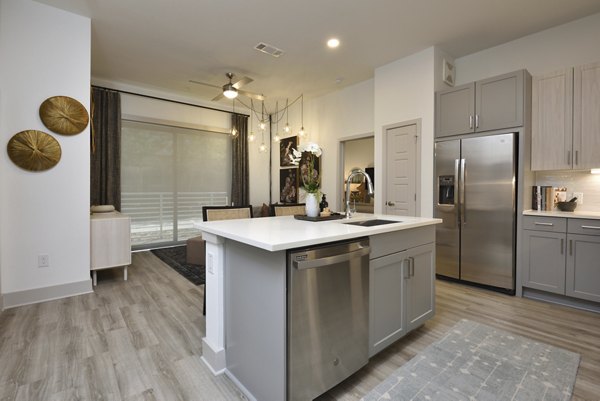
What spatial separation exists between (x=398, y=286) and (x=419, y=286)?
1.05 feet

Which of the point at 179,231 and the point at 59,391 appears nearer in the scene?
the point at 59,391

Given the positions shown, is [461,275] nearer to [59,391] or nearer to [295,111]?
[59,391]

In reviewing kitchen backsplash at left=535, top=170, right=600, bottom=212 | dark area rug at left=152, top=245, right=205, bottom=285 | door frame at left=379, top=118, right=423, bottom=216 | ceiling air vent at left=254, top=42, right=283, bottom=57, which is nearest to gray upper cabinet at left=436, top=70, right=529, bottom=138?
door frame at left=379, top=118, right=423, bottom=216

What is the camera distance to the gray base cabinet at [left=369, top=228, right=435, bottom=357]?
187 centimetres

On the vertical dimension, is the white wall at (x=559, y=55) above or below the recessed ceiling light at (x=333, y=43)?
below

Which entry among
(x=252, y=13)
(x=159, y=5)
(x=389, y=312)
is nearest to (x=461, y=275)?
(x=389, y=312)

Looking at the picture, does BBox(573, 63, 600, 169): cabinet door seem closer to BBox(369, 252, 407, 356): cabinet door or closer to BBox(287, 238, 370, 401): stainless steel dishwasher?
BBox(369, 252, 407, 356): cabinet door

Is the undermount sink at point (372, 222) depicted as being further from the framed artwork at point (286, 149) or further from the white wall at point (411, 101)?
the framed artwork at point (286, 149)

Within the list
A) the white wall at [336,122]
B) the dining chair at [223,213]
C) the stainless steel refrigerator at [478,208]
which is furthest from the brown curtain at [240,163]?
the stainless steel refrigerator at [478,208]

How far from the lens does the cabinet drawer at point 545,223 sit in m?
2.94

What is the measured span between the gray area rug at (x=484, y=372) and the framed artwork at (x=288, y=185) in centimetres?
454

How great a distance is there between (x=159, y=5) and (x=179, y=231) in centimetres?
413

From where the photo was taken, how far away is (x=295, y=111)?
21.2ft

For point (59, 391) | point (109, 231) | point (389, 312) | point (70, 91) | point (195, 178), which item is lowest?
point (59, 391)
